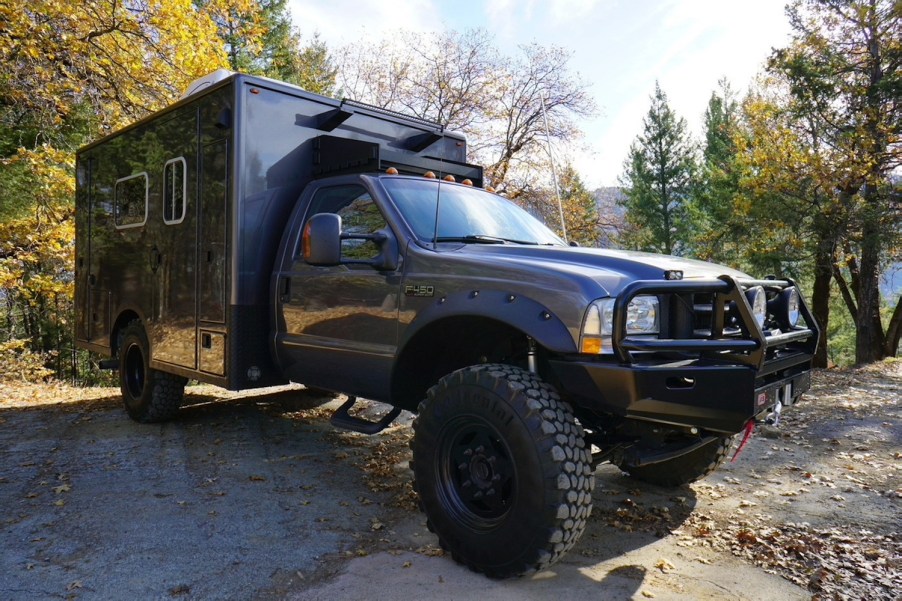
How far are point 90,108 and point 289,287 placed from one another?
8.87 meters

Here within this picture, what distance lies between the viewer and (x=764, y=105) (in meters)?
16.1

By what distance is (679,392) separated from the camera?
2.95 meters

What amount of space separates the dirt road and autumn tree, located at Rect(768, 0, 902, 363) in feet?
30.5

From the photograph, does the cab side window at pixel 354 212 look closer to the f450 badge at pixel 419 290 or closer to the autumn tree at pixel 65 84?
the f450 badge at pixel 419 290

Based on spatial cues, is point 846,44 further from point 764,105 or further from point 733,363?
point 733,363

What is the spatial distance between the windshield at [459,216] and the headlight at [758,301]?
151 cm

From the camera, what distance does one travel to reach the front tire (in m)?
3.01

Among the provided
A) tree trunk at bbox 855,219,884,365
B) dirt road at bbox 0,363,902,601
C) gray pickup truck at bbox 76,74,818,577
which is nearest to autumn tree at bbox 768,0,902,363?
tree trunk at bbox 855,219,884,365

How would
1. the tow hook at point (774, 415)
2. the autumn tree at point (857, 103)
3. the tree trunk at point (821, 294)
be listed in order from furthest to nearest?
1. the tree trunk at point (821, 294)
2. the autumn tree at point (857, 103)
3. the tow hook at point (774, 415)

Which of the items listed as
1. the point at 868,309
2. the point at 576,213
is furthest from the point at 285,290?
the point at 576,213

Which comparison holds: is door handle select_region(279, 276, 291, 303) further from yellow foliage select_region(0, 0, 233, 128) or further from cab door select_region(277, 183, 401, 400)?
yellow foliage select_region(0, 0, 233, 128)

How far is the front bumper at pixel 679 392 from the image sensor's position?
292 centimetres

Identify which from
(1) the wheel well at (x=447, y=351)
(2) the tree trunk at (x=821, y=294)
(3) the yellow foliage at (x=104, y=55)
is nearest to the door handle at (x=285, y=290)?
(1) the wheel well at (x=447, y=351)

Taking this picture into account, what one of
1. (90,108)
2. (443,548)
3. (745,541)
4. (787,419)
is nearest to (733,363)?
(745,541)
